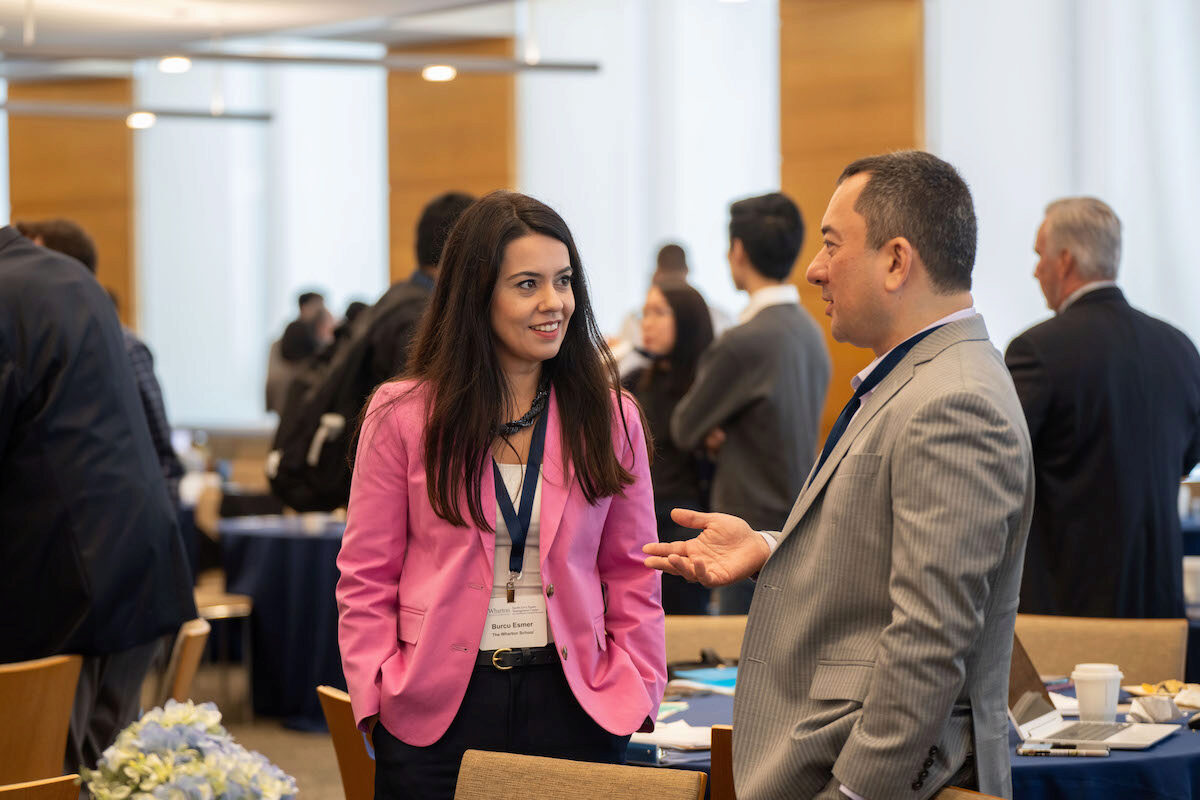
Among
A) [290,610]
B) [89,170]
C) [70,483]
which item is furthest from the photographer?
[89,170]

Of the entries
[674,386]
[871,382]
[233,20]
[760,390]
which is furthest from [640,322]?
[233,20]

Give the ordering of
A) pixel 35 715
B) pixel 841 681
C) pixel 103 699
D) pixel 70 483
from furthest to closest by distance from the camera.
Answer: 1. pixel 103 699
2. pixel 70 483
3. pixel 35 715
4. pixel 841 681

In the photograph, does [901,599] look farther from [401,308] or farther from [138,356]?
[138,356]

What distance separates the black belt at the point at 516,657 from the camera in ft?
7.31

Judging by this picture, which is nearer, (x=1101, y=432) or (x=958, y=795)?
(x=958, y=795)

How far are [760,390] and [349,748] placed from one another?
73.8 inches

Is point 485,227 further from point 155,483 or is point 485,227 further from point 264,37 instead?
point 264,37

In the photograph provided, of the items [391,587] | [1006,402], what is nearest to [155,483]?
[391,587]

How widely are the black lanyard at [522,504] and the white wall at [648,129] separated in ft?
22.8

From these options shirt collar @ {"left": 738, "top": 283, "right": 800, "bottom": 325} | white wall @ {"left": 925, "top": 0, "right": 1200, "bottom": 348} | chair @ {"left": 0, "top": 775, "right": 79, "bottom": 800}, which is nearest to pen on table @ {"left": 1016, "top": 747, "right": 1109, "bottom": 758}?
chair @ {"left": 0, "top": 775, "right": 79, "bottom": 800}

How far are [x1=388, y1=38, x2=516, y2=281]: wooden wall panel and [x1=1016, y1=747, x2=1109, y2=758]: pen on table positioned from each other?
841 cm

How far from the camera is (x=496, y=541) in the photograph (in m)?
2.26

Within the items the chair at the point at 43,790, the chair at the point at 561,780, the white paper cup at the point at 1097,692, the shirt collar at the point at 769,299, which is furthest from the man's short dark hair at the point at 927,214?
the shirt collar at the point at 769,299

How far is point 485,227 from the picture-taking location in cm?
233
